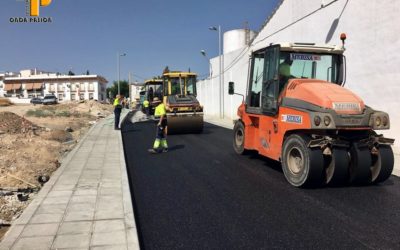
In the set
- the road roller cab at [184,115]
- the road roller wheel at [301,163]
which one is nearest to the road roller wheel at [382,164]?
the road roller wheel at [301,163]

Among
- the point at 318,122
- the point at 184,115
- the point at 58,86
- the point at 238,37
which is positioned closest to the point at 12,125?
the point at 184,115

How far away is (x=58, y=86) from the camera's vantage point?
104062mm

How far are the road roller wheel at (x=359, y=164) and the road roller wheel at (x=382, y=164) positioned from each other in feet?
0.64

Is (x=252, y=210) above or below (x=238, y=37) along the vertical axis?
below

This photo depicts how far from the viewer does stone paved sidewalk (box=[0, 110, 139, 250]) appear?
4676 mm

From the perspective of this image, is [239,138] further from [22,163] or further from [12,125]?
[12,125]

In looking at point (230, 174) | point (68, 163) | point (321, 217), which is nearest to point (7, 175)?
point (68, 163)

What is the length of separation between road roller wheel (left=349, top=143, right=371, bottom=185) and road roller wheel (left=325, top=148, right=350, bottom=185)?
0.17 m

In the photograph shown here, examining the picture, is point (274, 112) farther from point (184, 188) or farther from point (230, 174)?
point (184, 188)

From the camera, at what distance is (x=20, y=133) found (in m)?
15.3

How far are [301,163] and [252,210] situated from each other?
1795mm

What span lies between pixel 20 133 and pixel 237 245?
12.9 metres

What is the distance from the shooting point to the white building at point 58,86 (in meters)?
102

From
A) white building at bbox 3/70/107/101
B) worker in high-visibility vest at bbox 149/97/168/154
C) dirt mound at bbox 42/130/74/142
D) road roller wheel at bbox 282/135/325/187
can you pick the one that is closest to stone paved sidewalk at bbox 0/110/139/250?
worker in high-visibility vest at bbox 149/97/168/154
